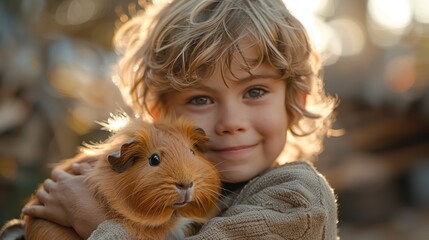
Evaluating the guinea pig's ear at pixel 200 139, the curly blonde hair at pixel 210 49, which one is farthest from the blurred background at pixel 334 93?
the guinea pig's ear at pixel 200 139

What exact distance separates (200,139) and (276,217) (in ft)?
1.38

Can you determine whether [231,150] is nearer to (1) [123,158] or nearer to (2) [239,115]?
(2) [239,115]

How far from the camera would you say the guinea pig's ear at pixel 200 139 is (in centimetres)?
268

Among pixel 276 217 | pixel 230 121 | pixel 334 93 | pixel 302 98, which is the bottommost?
pixel 276 217

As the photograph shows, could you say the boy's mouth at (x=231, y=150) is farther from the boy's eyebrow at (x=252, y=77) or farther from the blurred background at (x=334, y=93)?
the blurred background at (x=334, y=93)

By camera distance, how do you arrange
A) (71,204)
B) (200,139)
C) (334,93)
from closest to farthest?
(200,139) → (71,204) → (334,93)

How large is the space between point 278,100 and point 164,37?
581 millimetres

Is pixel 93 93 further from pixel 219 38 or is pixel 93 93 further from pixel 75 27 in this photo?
pixel 219 38

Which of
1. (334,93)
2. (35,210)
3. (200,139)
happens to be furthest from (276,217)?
(334,93)

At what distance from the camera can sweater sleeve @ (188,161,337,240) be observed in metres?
2.57

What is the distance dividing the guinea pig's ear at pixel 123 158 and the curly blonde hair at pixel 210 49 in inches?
21.1

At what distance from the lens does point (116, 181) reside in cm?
252

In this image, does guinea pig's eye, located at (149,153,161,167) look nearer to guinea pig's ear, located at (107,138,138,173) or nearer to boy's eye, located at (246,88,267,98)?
guinea pig's ear, located at (107,138,138,173)

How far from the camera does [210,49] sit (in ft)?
9.41
